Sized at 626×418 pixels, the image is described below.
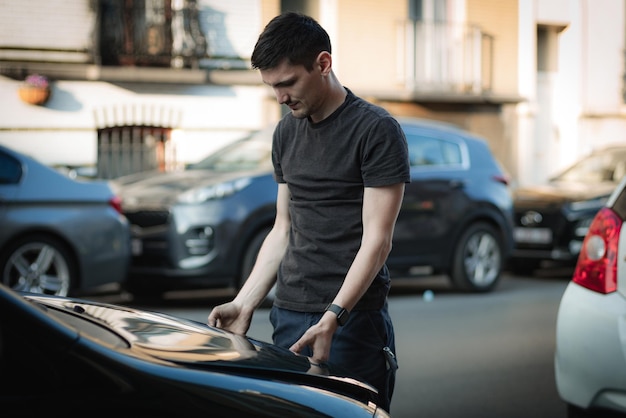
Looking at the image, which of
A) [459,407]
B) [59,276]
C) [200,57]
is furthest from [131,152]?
[459,407]

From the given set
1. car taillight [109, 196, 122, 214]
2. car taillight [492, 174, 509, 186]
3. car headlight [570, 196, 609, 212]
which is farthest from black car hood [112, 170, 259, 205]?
car headlight [570, 196, 609, 212]

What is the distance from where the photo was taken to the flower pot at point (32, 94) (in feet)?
51.3

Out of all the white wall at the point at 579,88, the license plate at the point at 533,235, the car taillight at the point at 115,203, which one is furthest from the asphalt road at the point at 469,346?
the white wall at the point at 579,88

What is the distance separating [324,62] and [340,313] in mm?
757

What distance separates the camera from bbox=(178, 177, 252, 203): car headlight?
30.5ft

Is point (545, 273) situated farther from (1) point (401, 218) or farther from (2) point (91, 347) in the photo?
(2) point (91, 347)

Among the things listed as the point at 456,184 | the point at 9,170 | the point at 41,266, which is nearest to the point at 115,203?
the point at 41,266

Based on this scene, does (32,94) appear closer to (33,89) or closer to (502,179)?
(33,89)

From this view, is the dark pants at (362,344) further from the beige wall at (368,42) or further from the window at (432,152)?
the beige wall at (368,42)

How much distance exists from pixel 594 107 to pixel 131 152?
976 cm

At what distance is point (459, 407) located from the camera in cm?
602

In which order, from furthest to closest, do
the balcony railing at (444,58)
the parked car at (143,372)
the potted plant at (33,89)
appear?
the balcony railing at (444,58) < the potted plant at (33,89) < the parked car at (143,372)

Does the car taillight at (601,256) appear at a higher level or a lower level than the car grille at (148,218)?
higher

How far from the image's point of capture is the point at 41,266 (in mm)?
9062
